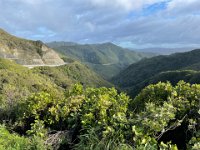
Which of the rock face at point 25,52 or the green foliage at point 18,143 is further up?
the rock face at point 25,52

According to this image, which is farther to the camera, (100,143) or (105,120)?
(105,120)

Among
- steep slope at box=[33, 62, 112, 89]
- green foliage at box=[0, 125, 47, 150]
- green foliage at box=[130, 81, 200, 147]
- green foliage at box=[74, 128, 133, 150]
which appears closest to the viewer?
green foliage at box=[74, 128, 133, 150]

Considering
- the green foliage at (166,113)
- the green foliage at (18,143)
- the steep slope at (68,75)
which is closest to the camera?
the green foliage at (166,113)

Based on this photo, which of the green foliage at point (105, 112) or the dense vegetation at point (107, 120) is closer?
the dense vegetation at point (107, 120)

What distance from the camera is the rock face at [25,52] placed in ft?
521

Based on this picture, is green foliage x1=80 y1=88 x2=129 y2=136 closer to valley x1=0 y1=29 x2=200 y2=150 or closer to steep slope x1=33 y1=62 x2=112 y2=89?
valley x1=0 y1=29 x2=200 y2=150

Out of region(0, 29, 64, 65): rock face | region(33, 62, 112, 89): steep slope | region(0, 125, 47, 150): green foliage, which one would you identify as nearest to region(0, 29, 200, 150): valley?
region(0, 125, 47, 150): green foliage

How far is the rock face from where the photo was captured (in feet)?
521

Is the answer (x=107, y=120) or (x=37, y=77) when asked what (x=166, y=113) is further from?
(x=37, y=77)

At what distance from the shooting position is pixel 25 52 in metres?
171

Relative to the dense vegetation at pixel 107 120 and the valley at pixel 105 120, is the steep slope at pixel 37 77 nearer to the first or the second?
the valley at pixel 105 120

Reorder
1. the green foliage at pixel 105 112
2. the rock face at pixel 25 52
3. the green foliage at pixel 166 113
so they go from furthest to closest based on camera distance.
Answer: the rock face at pixel 25 52 → the green foliage at pixel 105 112 → the green foliage at pixel 166 113

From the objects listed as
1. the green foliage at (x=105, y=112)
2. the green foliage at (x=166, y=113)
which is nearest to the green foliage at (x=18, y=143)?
the green foliage at (x=105, y=112)

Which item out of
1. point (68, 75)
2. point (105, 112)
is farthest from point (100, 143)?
point (68, 75)
